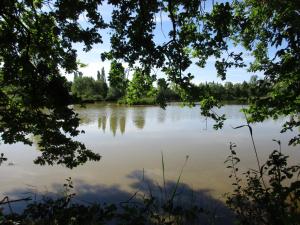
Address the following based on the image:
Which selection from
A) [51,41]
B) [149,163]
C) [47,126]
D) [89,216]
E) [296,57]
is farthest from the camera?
[149,163]

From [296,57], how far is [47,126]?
3669 millimetres

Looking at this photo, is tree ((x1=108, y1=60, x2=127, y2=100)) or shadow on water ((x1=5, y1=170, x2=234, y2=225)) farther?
shadow on water ((x1=5, y1=170, x2=234, y2=225))

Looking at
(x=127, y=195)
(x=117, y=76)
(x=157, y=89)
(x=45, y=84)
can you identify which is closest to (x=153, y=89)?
(x=157, y=89)

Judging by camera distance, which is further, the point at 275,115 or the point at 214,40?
the point at 275,115

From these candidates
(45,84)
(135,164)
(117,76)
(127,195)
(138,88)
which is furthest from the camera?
(135,164)

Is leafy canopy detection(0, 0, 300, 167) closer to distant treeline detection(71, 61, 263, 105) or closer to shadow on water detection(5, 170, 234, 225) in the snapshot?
distant treeline detection(71, 61, 263, 105)

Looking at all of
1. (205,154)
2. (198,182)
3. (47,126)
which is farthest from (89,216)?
(205,154)

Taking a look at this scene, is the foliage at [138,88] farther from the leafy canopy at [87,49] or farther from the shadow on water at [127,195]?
the shadow on water at [127,195]

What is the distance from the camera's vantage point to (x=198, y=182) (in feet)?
26.8

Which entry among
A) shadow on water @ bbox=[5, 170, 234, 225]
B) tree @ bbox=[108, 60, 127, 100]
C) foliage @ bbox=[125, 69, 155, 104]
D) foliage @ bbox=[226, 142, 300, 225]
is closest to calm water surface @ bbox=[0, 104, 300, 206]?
shadow on water @ bbox=[5, 170, 234, 225]

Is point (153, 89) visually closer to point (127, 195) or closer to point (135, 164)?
point (127, 195)

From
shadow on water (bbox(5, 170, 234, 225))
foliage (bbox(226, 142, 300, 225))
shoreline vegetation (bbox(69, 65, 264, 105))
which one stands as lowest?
shadow on water (bbox(5, 170, 234, 225))

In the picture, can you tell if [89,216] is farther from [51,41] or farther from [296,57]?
[51,41]

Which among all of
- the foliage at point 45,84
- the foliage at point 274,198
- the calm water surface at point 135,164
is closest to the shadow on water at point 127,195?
the calm water surface at point 135,164
